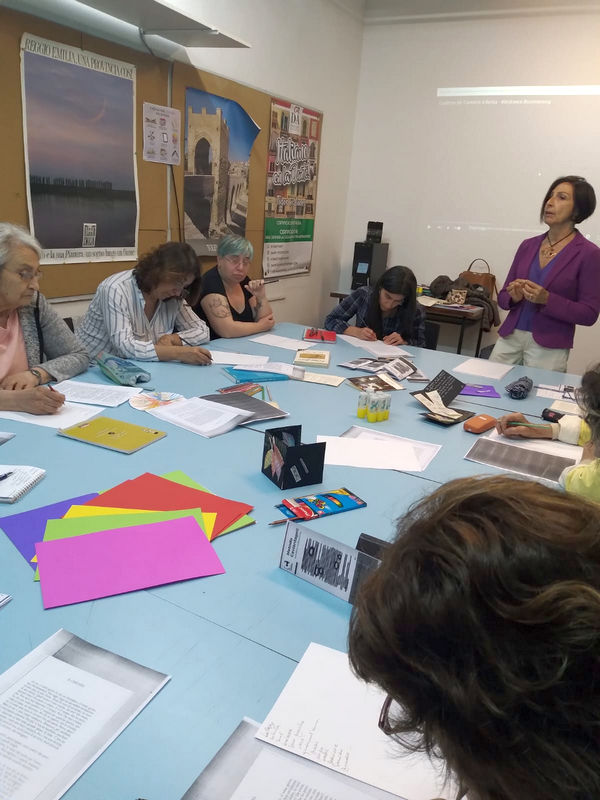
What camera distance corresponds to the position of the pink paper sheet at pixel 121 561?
41.0 inches

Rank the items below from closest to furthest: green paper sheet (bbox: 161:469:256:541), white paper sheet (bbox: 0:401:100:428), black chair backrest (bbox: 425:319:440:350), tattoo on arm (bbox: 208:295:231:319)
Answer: green paper sheet (bbox: 161:469:256:541), white paper sheet (bbox: 0:401:100:428), tattoo on arm (bbox: 208:295:231:319), black chair backrest (bbox: 425:319:440:350)

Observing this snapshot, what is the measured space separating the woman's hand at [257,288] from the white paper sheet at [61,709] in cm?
263

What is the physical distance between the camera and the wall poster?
2.53 meters

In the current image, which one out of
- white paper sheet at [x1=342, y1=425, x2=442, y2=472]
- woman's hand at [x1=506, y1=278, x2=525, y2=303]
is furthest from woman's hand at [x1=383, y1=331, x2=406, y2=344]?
white paper sheet at [x1=342, y1=425, x2=442, y2=472]

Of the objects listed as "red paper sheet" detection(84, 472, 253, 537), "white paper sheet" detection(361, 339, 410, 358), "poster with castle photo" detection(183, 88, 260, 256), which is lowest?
"red paper sheet" detection(84, 472, 253, 537)

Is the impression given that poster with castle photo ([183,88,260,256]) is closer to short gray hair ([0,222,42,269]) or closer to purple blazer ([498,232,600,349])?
short gray hair ([0,222,42,269])

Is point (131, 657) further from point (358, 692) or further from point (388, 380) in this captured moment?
point (388, 380)

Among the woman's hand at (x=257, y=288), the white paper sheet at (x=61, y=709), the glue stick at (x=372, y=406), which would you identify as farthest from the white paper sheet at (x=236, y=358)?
the white paper sheet at (x=61, y=709)

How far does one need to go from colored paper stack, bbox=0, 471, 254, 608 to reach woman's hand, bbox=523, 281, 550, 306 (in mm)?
2157

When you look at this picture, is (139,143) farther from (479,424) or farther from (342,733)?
(342,733)

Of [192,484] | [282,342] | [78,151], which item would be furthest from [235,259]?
[192,484]

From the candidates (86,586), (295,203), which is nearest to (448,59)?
(295,203)

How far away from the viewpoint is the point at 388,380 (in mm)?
2543

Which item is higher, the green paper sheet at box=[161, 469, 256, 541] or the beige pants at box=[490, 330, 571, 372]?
the beige pants at box=[490, 330, 571, 372]
